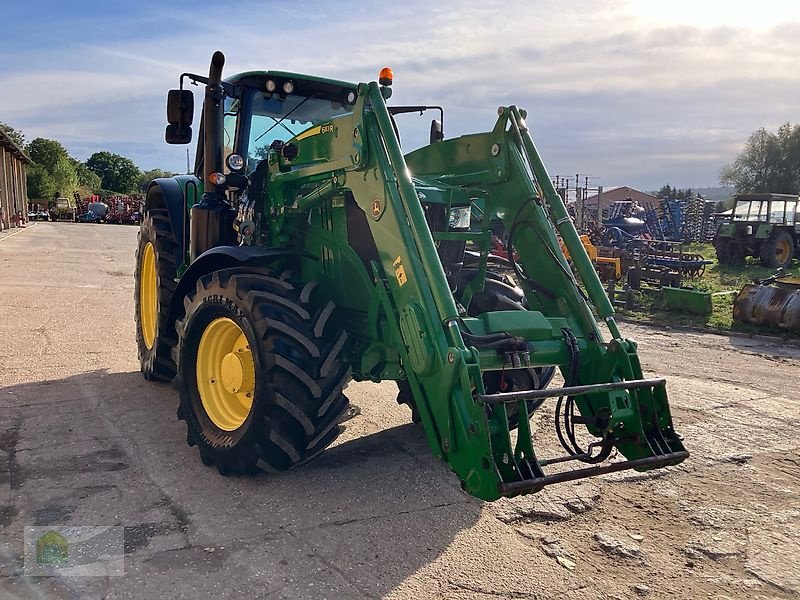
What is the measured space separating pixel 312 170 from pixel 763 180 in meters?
58.5

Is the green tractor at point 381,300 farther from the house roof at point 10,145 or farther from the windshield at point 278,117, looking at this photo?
the house roof at point 10,145

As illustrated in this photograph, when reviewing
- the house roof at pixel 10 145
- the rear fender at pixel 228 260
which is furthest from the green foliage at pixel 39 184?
the rear fender at pixel 228 260

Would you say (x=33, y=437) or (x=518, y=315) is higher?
(x=518, y=315)

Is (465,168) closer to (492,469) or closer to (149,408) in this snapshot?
(492,469)

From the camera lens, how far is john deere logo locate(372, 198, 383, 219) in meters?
3.70

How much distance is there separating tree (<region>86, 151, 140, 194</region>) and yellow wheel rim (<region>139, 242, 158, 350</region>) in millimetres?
81918

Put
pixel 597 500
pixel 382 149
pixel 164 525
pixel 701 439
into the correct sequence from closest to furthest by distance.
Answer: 1. pixel 164 525
2. pixel 382 149
3. pixel 597 500
4. pixel 701 439

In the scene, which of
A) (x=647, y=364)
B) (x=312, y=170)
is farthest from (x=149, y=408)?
(x=647, y=364)

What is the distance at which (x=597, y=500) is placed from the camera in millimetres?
4016

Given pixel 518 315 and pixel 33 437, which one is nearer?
pixel 518 315

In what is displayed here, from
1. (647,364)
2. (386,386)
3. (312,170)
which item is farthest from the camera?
(647,364)

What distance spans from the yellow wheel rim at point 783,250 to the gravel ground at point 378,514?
16515 mm

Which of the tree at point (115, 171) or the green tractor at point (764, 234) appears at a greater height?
the tree at point (115, 171)

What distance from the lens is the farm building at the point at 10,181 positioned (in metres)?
31.7
